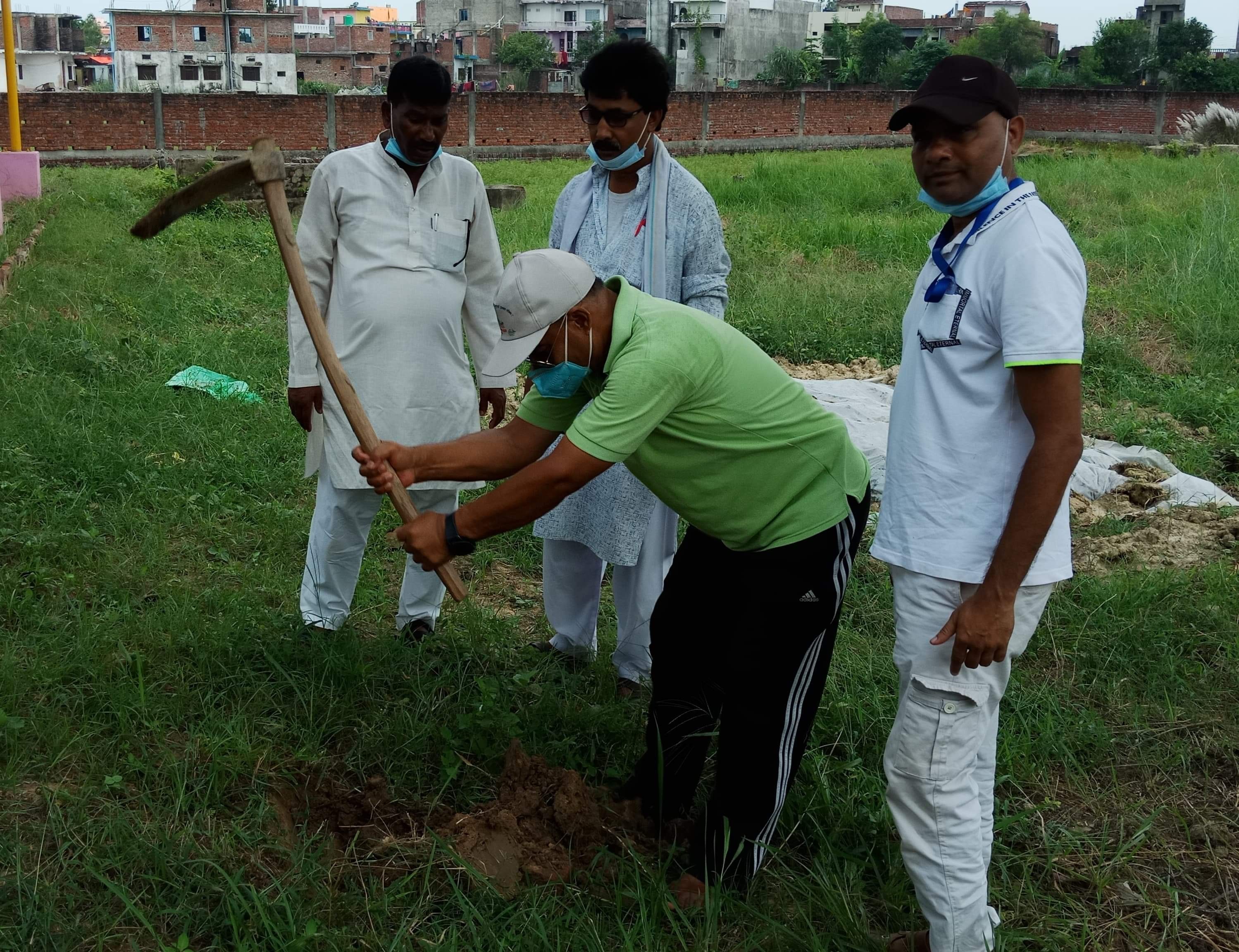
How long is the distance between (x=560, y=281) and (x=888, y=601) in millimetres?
2165

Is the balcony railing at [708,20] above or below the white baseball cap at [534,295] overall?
above

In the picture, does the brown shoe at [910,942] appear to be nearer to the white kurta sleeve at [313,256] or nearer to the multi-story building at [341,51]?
the white kurta sleeve at [313,256]

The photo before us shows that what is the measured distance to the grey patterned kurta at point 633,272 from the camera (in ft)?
10.6

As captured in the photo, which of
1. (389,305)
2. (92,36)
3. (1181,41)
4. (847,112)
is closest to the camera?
(389,305)

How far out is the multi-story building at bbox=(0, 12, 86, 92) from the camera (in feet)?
173

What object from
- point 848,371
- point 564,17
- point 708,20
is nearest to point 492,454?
point 848,371

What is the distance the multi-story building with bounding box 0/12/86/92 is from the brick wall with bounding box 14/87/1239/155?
23.0m

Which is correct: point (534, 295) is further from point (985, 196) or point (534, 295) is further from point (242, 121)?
point (242, 121)

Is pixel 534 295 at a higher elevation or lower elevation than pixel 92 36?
lower

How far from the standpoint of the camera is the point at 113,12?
4916 centimetres

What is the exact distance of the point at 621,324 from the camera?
2.23 meters

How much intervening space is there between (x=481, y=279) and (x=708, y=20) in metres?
53.8

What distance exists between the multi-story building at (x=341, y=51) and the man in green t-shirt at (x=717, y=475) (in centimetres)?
4898

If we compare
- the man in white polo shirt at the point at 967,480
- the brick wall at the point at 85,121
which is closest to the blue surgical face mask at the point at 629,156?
the man in white polo shirt at the point at 967,480
